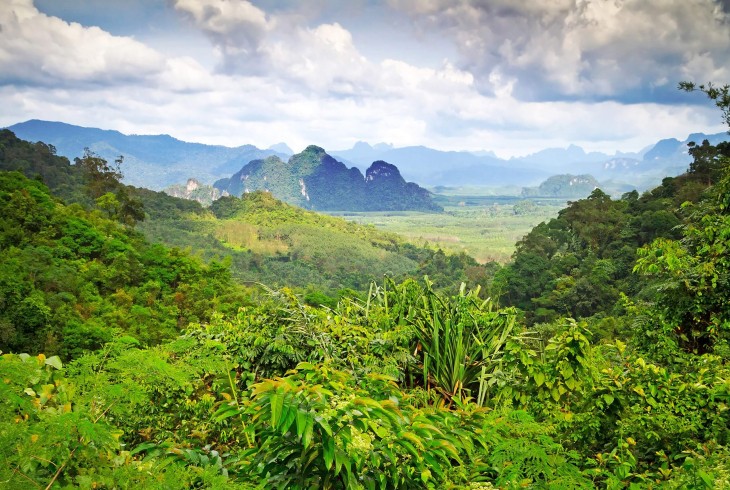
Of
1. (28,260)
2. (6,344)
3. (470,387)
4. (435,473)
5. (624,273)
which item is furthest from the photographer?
(624,273)

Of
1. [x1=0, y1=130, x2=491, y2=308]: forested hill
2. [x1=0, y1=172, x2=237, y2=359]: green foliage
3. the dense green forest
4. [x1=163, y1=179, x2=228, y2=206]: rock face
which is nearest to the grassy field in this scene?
[x1=0, y1=130, x2=491, y2=308]: forested hill

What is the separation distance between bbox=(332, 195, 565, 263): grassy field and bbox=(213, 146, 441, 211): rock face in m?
8.34

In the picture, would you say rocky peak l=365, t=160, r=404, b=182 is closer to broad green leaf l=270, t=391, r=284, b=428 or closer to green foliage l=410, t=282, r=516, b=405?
green foliage l=410, t=282, r=516, b=405

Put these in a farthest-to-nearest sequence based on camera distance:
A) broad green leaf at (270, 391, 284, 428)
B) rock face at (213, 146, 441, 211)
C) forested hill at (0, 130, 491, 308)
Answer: rock face at (213, 146, 441, 211), forested hill at (0, 130, 491, 308), broad green leaf at (270, 391, 284, 428)

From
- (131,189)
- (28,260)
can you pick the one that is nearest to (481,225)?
(131,189)

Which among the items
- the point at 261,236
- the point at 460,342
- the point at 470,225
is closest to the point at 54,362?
the point at 460,342

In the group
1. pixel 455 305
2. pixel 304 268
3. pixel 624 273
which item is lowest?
pixel 304 268

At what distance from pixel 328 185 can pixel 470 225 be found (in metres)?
57.1

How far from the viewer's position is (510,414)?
191 centimetres

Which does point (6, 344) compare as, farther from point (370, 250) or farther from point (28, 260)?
point (370, 250)

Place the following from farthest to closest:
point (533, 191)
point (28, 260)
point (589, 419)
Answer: point (533, 191) → point (28, 260) → point (589, 419)

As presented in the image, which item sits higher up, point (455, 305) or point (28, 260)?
point (455, 305)

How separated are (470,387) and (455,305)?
18.8 inches

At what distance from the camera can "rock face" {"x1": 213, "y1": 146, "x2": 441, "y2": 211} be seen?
146 metres
